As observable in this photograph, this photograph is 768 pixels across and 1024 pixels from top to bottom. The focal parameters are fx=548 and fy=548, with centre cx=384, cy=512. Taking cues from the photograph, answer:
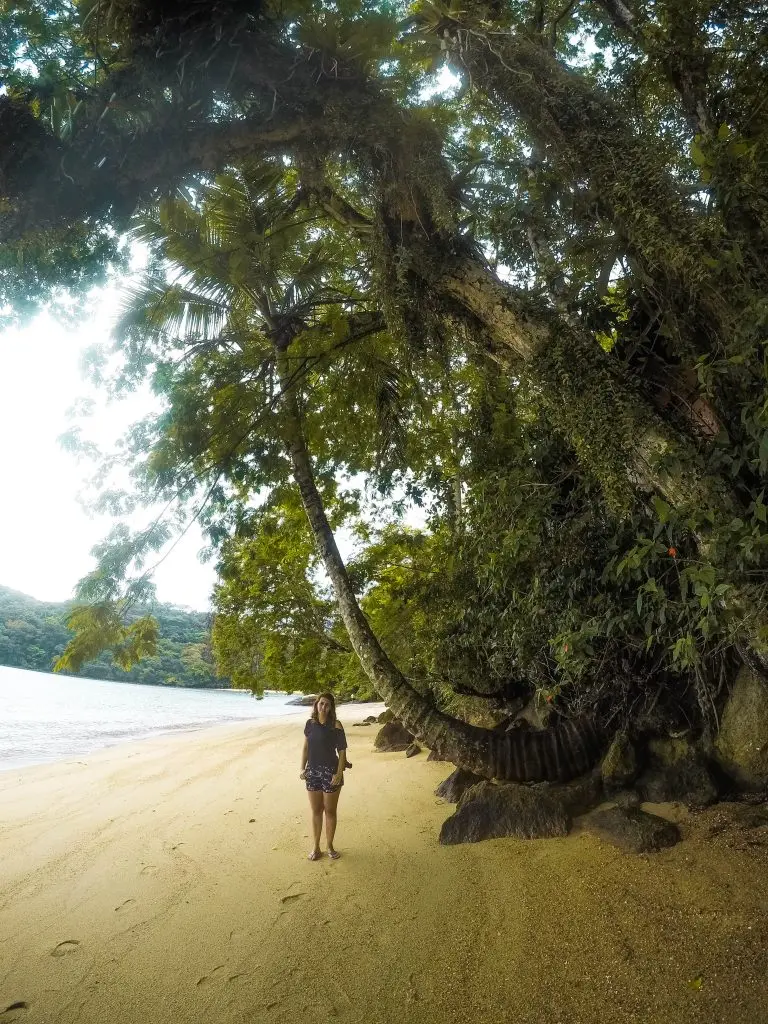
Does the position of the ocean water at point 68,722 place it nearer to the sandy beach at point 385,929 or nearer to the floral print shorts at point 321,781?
the sandy beach at point 385,929

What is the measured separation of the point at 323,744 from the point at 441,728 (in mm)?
1480

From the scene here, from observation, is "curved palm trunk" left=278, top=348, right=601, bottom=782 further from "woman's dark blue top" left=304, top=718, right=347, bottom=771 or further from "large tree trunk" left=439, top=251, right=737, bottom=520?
"large tree trunk" left=439, top=251, right=737, bottom=520

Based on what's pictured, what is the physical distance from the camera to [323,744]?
5.68m

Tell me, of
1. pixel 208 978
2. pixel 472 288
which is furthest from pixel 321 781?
pixel 472 288

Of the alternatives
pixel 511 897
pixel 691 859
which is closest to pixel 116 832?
pixel 511 897

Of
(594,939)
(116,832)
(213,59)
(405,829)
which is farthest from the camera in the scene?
(116,832)

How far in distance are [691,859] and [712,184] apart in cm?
447

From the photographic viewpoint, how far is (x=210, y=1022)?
9.51 ft

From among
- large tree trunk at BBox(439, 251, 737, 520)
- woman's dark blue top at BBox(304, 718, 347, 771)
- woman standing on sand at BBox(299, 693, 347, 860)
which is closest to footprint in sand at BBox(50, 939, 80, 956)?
woman standing on sand at BBox(299, 693, 347, 860)

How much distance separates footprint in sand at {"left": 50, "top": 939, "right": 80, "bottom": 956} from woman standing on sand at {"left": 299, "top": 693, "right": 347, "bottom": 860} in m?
2.01

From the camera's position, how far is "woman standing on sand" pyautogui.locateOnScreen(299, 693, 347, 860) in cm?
534

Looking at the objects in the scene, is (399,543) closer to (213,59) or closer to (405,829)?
(405,829)

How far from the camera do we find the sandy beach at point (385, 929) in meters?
2.85

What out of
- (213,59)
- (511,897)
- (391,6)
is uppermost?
(391,6)
